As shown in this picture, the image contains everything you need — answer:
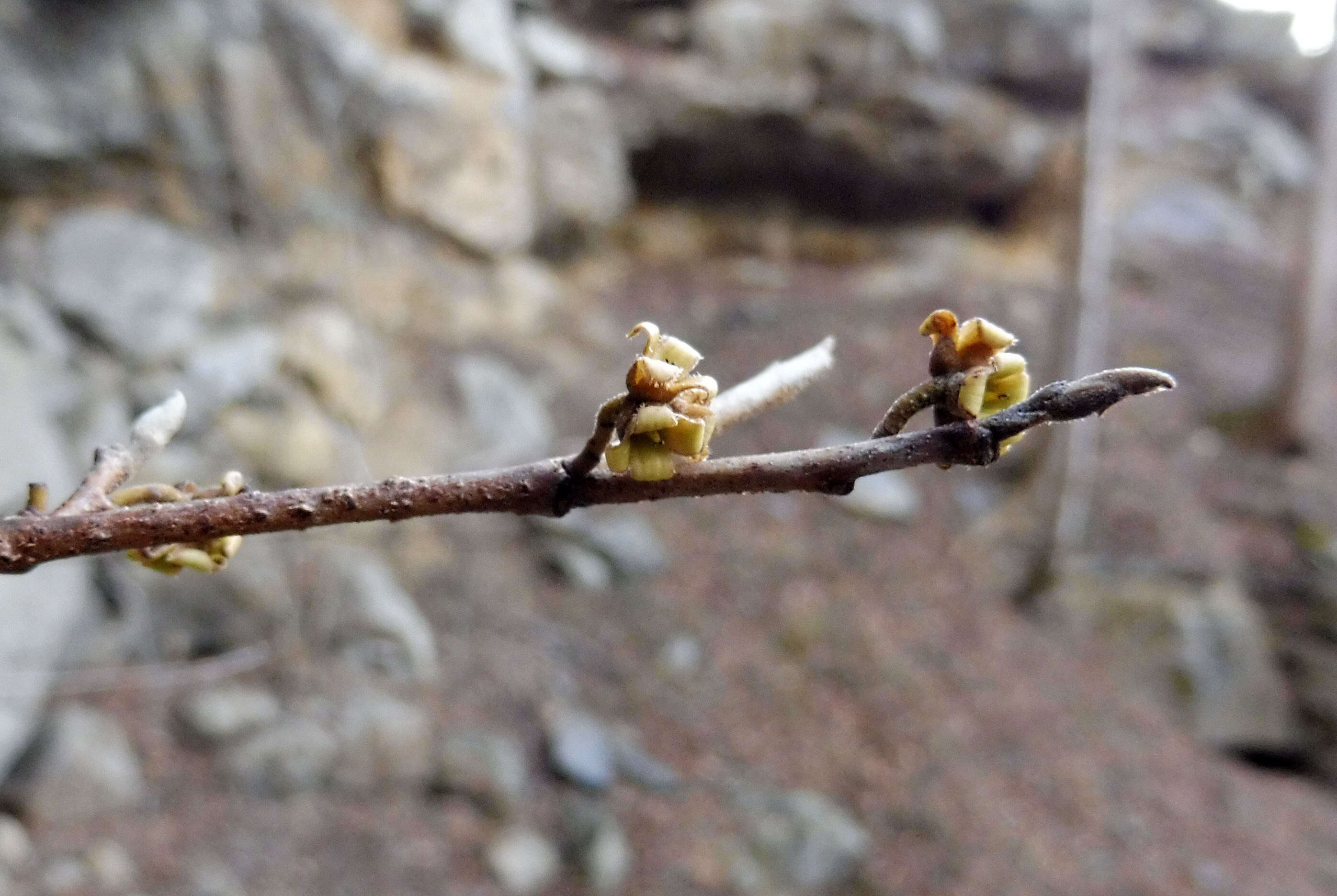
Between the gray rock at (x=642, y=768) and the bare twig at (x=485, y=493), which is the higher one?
the bare twig at (x=485, y=493)

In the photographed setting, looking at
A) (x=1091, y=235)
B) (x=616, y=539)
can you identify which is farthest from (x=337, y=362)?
(x=1091, y=235)

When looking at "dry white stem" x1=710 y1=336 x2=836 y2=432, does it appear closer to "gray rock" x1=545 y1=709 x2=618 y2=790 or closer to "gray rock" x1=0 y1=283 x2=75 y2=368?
"gray rock" x1=545 y1=709 x2=618 y2=790

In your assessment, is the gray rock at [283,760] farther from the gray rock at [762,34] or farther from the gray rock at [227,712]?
the gray rock at [762,34]

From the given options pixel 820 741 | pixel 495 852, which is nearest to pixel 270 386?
pixel 495 852

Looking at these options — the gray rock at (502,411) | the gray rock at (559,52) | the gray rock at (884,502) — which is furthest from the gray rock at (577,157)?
the gray rock at (884,502)

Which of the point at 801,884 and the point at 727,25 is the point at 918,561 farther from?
the point at 727,25

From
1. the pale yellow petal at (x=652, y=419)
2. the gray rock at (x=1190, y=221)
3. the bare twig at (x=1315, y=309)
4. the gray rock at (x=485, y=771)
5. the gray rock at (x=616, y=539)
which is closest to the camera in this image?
the pale yellow petal at (x=652, y=419)
